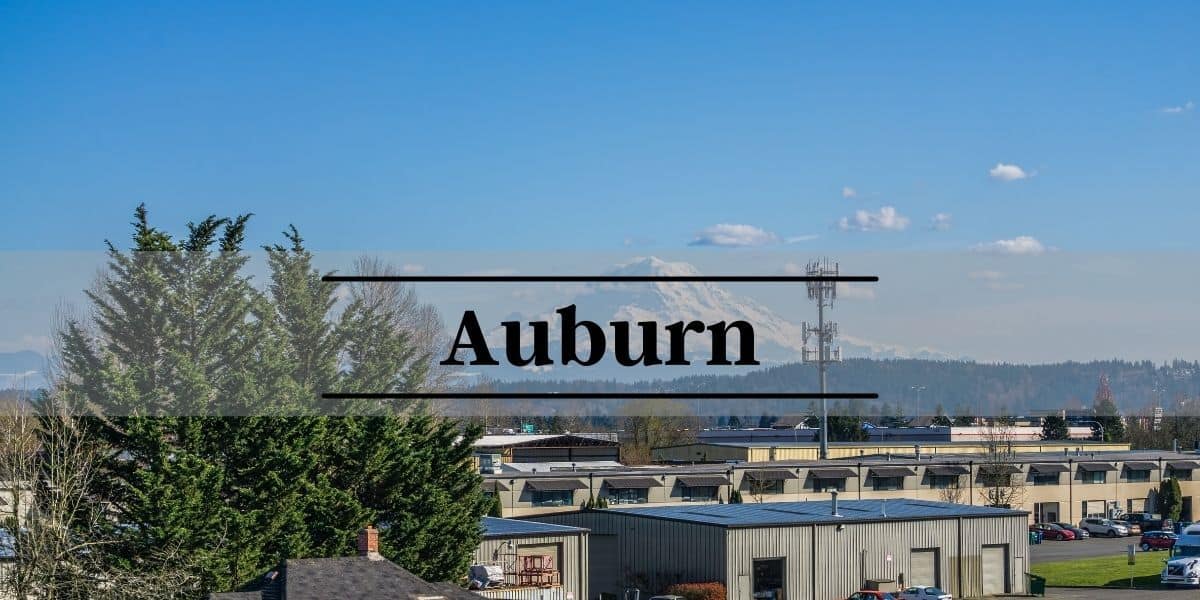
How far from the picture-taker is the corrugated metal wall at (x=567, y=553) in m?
45.2

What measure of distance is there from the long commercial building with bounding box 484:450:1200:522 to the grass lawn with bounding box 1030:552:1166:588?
Answer: 13.8 m

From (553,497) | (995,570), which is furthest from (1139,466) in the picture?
(553,497)

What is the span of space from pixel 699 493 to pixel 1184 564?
24.7 m

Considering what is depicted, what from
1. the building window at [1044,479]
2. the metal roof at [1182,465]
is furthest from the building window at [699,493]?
the metal roof at [1182,465]

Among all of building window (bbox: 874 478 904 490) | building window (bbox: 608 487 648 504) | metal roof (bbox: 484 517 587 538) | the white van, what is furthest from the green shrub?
building window (bbox: 874 478 904 490)

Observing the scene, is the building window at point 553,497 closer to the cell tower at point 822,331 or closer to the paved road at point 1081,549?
the paved road at point 1081,549

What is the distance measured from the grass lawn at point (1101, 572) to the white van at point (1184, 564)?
68 centimetres

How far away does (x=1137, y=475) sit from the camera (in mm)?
87062

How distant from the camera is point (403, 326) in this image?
135ft

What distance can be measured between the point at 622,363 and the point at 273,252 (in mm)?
24806

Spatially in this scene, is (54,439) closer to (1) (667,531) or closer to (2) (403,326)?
(2) (403,326)

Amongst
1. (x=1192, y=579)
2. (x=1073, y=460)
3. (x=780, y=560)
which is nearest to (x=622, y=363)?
(x=780, y=560)

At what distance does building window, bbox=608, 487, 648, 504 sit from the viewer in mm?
67938

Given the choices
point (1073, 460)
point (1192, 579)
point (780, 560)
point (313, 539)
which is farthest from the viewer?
point (1073, 460)
